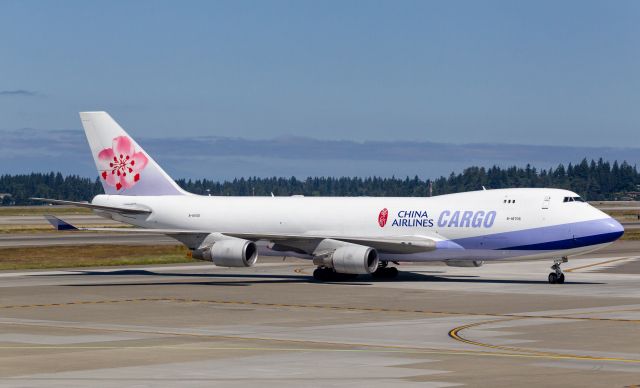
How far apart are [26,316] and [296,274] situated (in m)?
27.0

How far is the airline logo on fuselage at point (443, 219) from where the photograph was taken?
57469 mm

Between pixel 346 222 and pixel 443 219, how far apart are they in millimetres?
5656

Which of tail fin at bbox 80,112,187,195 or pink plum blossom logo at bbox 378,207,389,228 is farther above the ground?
tail fin at bbox 80,112,187,195

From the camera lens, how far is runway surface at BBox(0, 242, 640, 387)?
2625cm

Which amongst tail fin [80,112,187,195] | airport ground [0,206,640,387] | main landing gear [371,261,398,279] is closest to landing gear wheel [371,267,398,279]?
main landing gear [371,261,398,279]

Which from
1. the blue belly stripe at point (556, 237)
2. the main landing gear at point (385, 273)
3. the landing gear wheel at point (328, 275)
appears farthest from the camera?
the main landing gear at point (385, 273)

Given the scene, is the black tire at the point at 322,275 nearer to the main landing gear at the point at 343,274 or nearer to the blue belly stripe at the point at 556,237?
the main landing gear at the point at 343,274

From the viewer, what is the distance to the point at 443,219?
192 ft

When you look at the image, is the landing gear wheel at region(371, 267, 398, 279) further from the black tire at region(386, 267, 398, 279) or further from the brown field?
the brown field

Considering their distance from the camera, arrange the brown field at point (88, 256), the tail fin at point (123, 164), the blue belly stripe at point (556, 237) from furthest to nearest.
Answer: the brown field at point (88, 256) < the tail fin at point (123, 164) < the blue belly stripe at point (556, 237)

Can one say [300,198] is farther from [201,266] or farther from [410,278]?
[201,266]

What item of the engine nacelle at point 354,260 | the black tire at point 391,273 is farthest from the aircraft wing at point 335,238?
the black tire at point 391,273

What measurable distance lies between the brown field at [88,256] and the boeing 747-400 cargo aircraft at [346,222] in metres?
8.88

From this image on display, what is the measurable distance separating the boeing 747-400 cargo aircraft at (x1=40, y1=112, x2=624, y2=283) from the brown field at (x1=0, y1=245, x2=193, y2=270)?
8877 millimetres
